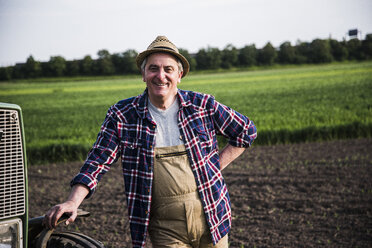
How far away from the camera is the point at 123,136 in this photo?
6.97 ft

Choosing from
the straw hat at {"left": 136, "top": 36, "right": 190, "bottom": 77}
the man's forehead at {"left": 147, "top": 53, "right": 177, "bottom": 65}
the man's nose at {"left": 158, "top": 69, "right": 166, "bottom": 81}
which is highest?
the straw hat at {"left": 136, "top": 36, "right": 190, "bottom": 77}

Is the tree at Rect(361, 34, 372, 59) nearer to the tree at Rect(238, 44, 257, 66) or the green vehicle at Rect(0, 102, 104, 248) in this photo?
the tree at Rect(238, 44, 257, 66)

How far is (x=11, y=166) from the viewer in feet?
6.46

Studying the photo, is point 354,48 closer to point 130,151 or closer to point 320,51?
point 320,51

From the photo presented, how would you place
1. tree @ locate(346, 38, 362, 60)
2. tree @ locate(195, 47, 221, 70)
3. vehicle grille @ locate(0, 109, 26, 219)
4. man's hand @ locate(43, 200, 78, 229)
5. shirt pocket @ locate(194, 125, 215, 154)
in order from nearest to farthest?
man's hand @ locate(43, 200, 78, 229), vehicle grille @ locate(0, 109, 26, 219), shirt pocket @ locate(194, 125, 215, 154), tree @ locate(346, 38, 362, 60), tree @ locate(195, 47, 221, 70)

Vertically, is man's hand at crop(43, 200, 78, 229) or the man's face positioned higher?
the man's face

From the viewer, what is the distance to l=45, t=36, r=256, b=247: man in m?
2.05

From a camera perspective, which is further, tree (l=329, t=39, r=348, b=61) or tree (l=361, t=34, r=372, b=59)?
tree (l=329, t=39, r=348, b=61)

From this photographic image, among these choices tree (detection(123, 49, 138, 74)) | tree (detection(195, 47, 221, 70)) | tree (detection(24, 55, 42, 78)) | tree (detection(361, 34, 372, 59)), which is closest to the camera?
tree (detection(24, 55, 42, 78))

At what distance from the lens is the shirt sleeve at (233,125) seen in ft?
7.41

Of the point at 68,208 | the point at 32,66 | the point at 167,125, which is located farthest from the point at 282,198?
the point at 32,66

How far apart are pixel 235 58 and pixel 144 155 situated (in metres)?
57.5

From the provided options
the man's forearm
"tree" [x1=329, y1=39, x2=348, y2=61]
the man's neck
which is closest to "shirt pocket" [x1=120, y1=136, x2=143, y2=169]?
the man's neck

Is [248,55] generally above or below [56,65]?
below
